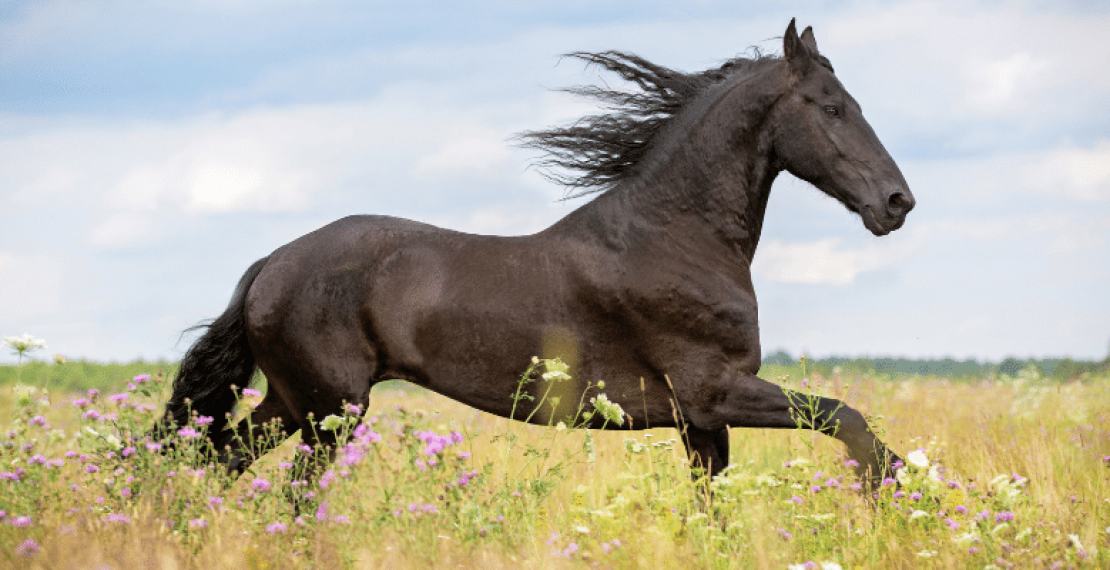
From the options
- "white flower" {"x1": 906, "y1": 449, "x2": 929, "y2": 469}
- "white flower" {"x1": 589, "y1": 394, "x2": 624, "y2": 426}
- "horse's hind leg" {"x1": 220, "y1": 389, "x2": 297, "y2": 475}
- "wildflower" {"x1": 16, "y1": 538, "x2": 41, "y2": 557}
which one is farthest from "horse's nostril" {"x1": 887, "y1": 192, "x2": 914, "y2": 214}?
"wildflower" {"x1": 16, "y1": 538, "x2": 41, "y2": 557}

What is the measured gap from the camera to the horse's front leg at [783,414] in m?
4.98

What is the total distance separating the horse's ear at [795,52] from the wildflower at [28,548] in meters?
4.68

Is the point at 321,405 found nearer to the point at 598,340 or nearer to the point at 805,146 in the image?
the point at 598,340

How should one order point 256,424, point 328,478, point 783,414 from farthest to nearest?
point 256,424
point 783,414
point 328,478

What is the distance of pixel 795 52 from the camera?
549 centimetres

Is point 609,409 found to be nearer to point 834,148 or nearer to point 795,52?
point 834,148

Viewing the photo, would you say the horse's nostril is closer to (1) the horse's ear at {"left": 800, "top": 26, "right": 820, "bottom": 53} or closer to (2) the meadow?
(1) the horse's ear at {"left": 800, "top": 26, "right": 820, "bottom": 53}

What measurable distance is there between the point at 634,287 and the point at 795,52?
179cm

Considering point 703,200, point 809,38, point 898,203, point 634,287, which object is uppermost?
point 809,38

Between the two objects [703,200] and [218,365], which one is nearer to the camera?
[703,200]

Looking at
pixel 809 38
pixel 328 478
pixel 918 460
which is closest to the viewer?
pixel 328 478

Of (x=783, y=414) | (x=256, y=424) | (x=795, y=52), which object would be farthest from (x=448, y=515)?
(x=795, y=52)

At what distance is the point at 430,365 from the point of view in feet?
18.0

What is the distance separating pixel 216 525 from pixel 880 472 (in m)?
3.50
